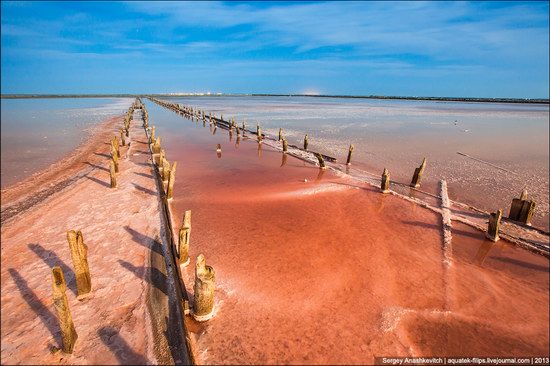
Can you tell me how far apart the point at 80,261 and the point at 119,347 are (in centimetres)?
187

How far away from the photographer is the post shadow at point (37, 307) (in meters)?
5.19

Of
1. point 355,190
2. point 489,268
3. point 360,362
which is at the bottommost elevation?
point 360,362

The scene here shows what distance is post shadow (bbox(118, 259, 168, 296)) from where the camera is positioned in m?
6.39

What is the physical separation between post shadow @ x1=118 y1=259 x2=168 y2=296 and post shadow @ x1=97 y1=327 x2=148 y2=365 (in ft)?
3.90

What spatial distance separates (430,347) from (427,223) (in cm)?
548

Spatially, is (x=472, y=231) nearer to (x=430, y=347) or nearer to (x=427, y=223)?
(x=427, y=223)

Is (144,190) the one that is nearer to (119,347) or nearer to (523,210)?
(119,347)

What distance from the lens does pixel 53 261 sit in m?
7.17

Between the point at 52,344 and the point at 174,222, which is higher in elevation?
the point at 174,222

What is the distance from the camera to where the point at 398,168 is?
16.6 m

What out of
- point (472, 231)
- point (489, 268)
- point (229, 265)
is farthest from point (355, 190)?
point (229, 265)

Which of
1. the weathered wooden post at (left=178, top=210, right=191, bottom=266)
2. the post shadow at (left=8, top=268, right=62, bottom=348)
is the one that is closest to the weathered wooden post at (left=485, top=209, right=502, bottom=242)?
the weathered wooden post at (left=178, top=210, right=191, bottom=266)

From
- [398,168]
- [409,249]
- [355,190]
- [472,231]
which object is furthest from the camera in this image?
[398,168]

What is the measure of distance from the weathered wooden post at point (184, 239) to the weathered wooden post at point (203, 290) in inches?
61.6
